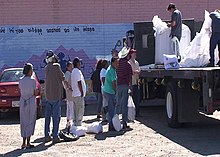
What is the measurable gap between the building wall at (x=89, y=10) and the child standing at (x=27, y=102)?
1020 cm

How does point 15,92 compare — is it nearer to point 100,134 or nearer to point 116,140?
point 100,134

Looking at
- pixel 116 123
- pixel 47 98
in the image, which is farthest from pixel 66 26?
pixel 47 98

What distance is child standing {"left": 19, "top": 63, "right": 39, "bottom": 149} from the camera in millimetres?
10328

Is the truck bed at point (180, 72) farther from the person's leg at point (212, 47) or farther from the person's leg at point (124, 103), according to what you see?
the person's leg at point (124, 103)

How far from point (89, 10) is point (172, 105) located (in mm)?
9281

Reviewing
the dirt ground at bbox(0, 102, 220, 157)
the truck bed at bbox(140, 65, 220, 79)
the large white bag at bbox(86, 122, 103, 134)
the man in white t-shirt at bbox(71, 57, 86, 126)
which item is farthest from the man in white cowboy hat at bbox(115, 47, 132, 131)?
the man in white t-shirt at bbox(71, 57, 86, 126)

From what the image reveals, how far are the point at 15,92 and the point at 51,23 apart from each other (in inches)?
238

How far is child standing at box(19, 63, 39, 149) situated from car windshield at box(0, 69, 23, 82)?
5.49 meters

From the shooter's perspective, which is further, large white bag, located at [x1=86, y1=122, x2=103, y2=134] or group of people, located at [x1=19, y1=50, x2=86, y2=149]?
large white bag, located at [x1=86, y1=122, x2=103, y2=134]

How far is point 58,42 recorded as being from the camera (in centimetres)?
2042

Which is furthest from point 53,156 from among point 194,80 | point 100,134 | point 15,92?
point 15,92

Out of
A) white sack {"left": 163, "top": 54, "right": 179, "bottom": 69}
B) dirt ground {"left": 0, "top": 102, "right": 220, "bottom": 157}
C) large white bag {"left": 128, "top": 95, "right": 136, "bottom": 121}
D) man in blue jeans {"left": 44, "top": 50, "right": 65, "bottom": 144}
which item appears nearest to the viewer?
dirt ground {"left": 0, "top": 102, "right": 220, "bottom": 157}

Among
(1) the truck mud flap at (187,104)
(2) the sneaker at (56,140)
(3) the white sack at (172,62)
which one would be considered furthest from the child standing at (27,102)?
(1) the truck mud flap at (187,104)

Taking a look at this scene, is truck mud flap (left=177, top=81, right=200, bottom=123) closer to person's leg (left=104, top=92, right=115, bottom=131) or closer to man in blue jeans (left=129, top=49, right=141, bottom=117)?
person's leg (left=104, top=92, right=115, bottom=131)
